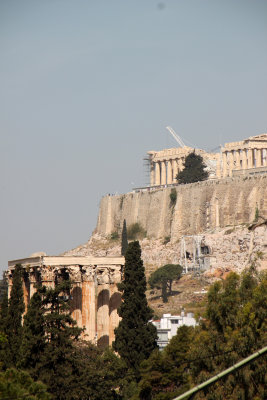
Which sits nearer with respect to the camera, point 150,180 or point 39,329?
point 39,329

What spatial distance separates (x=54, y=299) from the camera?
40562mm

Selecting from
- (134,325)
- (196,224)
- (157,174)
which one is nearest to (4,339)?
(134,325)

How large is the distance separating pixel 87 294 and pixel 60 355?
11702mm

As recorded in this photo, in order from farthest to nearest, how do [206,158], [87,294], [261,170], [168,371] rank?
[206,158] < [261,170] < [87,294] < [168,371]

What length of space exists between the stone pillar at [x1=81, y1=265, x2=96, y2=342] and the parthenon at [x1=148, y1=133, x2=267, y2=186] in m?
55.5

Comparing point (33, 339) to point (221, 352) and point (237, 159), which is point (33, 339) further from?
point (237, 159)

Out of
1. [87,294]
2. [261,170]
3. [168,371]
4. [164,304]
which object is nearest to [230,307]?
[168,371]

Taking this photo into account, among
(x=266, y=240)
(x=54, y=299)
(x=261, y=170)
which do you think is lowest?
(x=54, y=299)

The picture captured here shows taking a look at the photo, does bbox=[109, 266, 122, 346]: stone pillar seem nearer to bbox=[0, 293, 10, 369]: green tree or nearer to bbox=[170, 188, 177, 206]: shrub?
bbox=[0, 293, 10, 369]: green tree

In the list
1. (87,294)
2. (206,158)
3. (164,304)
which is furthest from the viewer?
(206,158)

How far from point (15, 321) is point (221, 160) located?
75604mm

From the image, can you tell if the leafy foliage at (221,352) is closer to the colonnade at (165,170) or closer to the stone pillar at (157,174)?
Result: the colonnade at (165,170)

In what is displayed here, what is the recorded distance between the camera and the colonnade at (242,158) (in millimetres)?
112062

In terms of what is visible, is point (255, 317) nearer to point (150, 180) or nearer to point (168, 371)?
point (168, 371)
